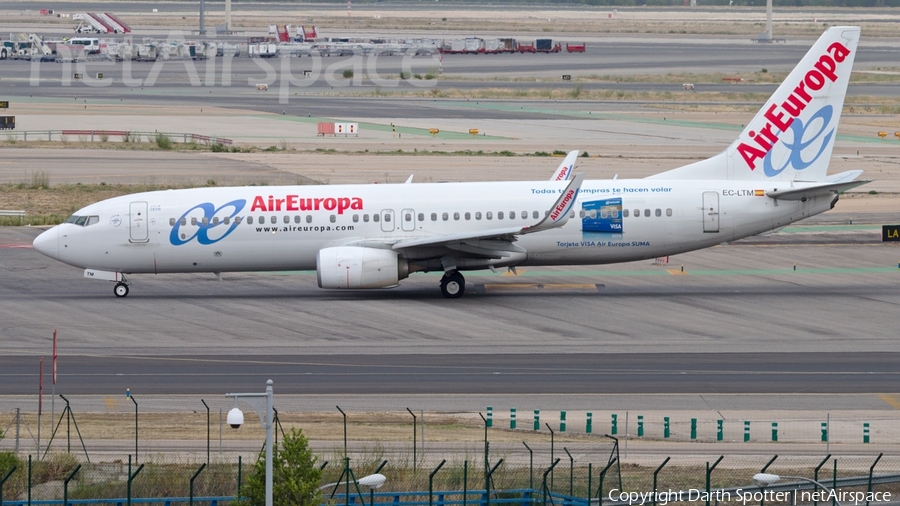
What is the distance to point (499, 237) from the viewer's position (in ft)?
147

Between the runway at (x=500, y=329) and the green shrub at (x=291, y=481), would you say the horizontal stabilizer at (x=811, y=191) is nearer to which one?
the runway at (x=500, y=329)

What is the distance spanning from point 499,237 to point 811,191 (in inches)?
447

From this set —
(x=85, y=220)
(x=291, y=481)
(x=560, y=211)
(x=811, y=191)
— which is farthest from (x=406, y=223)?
(x=291, y=481)

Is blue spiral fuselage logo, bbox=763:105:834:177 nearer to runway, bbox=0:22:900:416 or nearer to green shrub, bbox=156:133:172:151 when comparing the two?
runway, bbox=0:22:900:416

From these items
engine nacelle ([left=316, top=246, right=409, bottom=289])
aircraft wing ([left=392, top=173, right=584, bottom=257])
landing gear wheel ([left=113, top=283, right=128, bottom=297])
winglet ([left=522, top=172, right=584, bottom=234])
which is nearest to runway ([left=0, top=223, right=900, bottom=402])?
landing gear wheel ([left=113, top=283, right=128, bottom=297])

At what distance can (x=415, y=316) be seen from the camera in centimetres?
4359

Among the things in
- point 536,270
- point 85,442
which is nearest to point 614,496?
point 85,442

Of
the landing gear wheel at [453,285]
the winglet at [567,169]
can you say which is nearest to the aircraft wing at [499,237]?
the landing gear wheel at [453,285]

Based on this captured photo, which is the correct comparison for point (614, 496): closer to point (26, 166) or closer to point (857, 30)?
point (857, 30)

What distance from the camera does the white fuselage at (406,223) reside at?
4597 centimetres

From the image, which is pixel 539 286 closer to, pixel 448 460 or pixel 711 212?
pixel 711 212

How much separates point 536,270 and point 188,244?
14.8m

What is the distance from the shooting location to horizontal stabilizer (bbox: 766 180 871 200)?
44781 mm

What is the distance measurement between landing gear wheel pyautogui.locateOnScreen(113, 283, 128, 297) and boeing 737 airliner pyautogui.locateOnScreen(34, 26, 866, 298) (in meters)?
0.08
